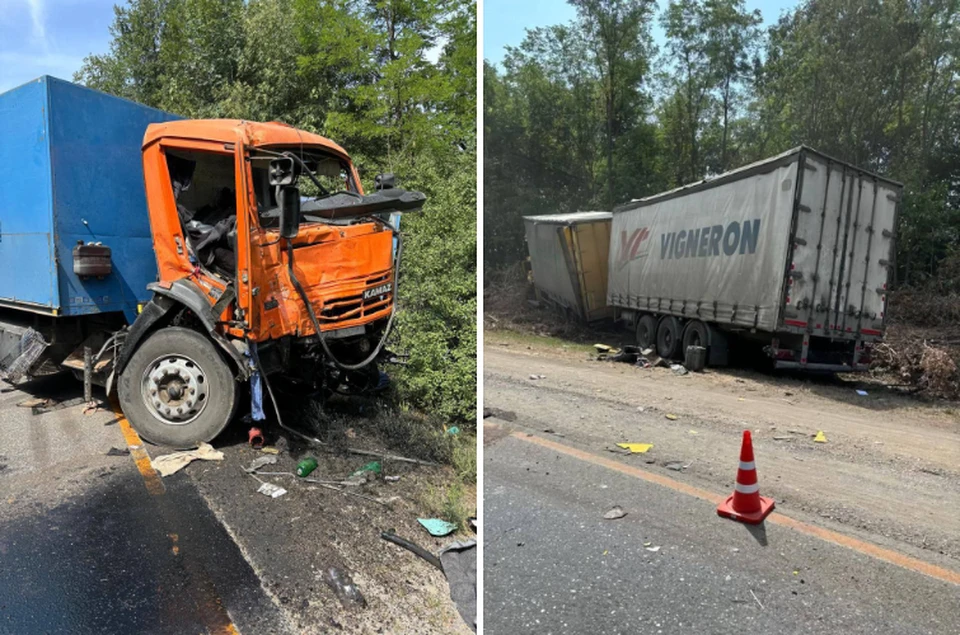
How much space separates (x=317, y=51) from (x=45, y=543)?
42.4ft

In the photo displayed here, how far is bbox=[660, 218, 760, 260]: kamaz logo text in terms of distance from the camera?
10055 millimetres

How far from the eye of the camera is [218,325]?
4.80 metres

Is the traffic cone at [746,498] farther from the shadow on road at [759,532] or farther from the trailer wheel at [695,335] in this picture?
the trailer wheel at [695,335]

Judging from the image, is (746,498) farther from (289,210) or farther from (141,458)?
(141,458)

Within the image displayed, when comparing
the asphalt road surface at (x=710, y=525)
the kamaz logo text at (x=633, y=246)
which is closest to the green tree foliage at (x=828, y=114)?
the kamaz logo text at (x=633, y=246)

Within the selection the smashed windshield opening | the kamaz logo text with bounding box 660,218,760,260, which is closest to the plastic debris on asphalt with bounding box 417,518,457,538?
the smashed windshield opening

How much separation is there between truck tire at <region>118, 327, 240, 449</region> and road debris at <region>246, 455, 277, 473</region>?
1.32 feet

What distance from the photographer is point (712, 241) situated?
11008 millimetres

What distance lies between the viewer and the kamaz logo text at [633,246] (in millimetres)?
13430

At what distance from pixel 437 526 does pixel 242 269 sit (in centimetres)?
229

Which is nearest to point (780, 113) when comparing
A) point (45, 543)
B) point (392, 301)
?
point (392, 301)

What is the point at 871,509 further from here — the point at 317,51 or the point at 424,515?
the point at 317,51

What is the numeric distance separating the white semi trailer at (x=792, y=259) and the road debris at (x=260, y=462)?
752cm

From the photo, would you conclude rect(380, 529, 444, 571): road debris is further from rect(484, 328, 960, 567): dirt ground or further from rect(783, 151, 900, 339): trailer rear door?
rect(783, 151, 900, 339): trailer rear door
